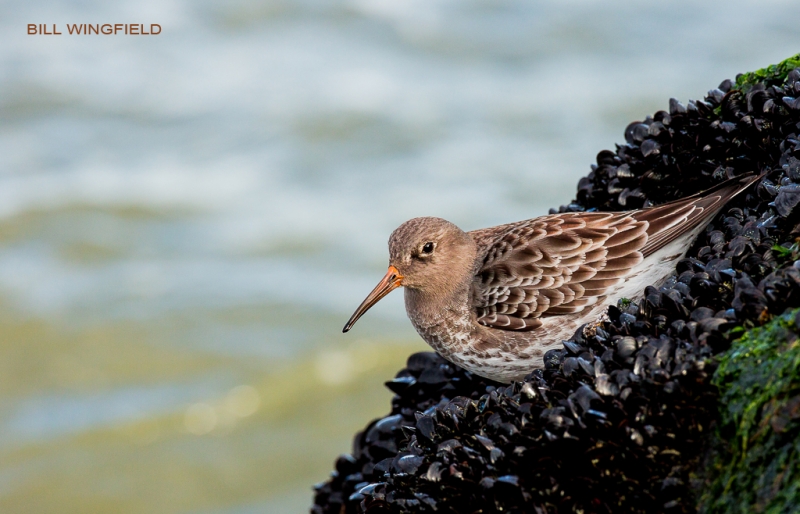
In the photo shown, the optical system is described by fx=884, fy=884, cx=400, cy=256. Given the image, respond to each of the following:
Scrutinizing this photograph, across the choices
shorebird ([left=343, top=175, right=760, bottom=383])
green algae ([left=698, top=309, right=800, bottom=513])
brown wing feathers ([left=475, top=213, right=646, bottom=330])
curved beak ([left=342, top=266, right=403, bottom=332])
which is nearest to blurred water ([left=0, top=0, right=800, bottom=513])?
curved beak ([left=342, top=266, right=403, bottom=332])

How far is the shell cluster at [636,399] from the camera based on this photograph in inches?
138

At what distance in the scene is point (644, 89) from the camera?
1445 cm

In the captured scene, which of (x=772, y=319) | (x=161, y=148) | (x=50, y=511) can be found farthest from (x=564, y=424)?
(x=161, y=148)

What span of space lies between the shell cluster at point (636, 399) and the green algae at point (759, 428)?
0.25ft

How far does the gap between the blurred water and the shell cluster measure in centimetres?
516

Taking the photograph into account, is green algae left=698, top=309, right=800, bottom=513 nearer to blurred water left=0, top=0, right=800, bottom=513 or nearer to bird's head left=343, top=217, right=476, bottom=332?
bird's head left=343, top=217, right=476, bottom=332

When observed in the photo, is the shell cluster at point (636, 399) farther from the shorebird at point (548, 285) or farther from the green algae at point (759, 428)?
the shorebird at point (548, 285)

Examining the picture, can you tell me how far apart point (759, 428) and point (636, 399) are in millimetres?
515

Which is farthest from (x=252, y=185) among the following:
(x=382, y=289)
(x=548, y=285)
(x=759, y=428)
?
(x=759, y=428)

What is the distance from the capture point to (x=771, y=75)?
5770 mm

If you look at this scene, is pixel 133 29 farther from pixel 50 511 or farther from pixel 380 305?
pixel 50 511

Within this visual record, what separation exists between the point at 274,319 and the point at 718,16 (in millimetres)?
9539

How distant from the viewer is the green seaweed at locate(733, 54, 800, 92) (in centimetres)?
568

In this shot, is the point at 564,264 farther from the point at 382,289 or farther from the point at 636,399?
the point at 636,399
